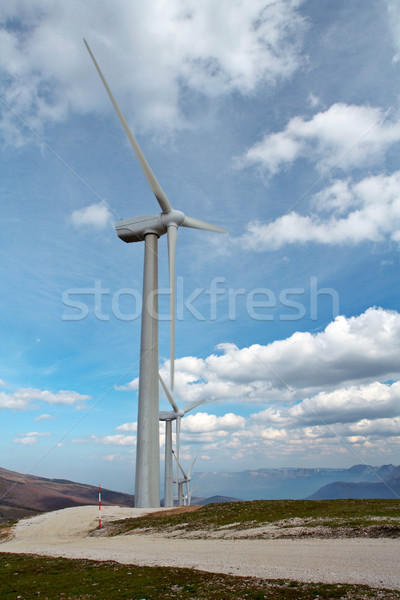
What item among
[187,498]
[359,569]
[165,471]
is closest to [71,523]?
[359,569]

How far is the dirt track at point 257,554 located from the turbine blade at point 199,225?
3508cm

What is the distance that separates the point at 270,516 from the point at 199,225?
3554 cm

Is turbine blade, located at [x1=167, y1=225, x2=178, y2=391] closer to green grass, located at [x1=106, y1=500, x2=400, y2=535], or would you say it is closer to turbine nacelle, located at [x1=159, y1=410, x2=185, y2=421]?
green grass, located at [x1=106, y1=500, x2=400, y2=535]

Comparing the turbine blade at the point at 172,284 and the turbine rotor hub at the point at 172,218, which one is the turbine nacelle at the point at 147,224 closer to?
the turbine rotor hub at the point at 172,218

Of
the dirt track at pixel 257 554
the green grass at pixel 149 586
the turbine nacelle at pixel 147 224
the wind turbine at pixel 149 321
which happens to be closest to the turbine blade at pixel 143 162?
the wind turbine at pixel 149 321

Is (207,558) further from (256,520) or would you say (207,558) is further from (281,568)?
(256,520)

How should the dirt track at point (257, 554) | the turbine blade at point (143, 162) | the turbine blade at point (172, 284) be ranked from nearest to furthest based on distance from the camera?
the dirt track at point (257, 554) < the turbine blade at point (143, 162) < the turbine blade at point (172, 284)

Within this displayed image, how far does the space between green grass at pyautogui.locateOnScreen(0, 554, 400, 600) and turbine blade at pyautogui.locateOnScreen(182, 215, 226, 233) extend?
40.1 metres

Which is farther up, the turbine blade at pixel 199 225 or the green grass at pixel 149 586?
the turbine blade at pixel 199 225

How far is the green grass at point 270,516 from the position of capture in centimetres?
2722

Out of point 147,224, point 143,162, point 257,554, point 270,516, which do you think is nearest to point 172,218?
point 147,224

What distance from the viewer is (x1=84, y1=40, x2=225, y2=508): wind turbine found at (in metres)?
43.4

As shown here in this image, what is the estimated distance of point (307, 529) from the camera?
25859 mm

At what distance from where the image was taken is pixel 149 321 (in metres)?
47.1
